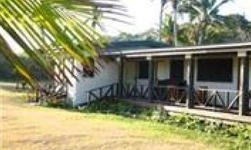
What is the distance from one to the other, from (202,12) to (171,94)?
1070 inches

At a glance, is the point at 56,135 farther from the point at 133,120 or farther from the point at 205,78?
the point at 205,78

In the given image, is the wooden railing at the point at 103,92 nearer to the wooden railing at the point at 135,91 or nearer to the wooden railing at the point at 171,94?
the wooden railing at the point at 135,91

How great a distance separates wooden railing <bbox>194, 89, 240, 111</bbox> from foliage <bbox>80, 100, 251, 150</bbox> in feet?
3.10

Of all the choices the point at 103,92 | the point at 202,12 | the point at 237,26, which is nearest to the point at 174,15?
the point at 202,12

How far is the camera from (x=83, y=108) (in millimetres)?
26422

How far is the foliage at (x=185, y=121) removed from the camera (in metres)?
16.5

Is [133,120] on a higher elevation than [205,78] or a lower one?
lower

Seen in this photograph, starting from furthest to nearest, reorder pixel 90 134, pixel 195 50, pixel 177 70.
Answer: pixel 177 70
pixel 195 50
pixel 90 134

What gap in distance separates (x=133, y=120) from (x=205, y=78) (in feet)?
12.2

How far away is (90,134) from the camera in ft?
57.9

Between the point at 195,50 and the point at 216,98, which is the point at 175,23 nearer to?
the point at 195,50

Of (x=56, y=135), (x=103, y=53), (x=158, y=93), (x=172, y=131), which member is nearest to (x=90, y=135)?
(x=56, y=135)

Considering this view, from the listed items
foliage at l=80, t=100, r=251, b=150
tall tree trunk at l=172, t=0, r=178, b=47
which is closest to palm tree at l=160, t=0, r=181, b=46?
tall tree trunk at l=172, t=0, r=178, b=47

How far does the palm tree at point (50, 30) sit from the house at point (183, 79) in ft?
50.4
